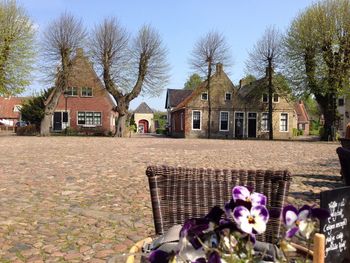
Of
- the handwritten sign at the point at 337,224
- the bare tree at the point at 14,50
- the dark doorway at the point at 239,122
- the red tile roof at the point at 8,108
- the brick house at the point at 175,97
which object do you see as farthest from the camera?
the red tile roof at the point at 8,108

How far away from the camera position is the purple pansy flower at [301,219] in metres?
1.31

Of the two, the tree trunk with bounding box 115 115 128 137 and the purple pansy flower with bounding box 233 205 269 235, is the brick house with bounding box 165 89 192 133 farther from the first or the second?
the purple pansy flower with bounding box 233 205 269 235

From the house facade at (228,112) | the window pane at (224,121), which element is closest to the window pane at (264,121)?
the house facade at (228,112)

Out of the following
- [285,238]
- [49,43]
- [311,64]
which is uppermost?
[49,43]

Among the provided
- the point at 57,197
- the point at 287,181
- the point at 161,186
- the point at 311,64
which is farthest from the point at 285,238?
the point at 311,64

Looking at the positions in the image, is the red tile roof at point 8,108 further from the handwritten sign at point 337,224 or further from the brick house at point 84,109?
the handwritten sign at point 337,224

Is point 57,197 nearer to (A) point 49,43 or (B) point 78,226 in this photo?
(B) point 78,226

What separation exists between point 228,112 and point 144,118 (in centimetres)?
3407

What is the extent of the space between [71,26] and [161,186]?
38.6 metres

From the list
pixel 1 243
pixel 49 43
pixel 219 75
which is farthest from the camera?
pixel 219 75

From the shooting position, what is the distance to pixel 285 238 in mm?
1333

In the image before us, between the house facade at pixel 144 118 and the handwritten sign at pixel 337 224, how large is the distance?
75.3 meters

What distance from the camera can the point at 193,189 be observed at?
240 centimetres

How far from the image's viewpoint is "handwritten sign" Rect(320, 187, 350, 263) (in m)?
1.98
